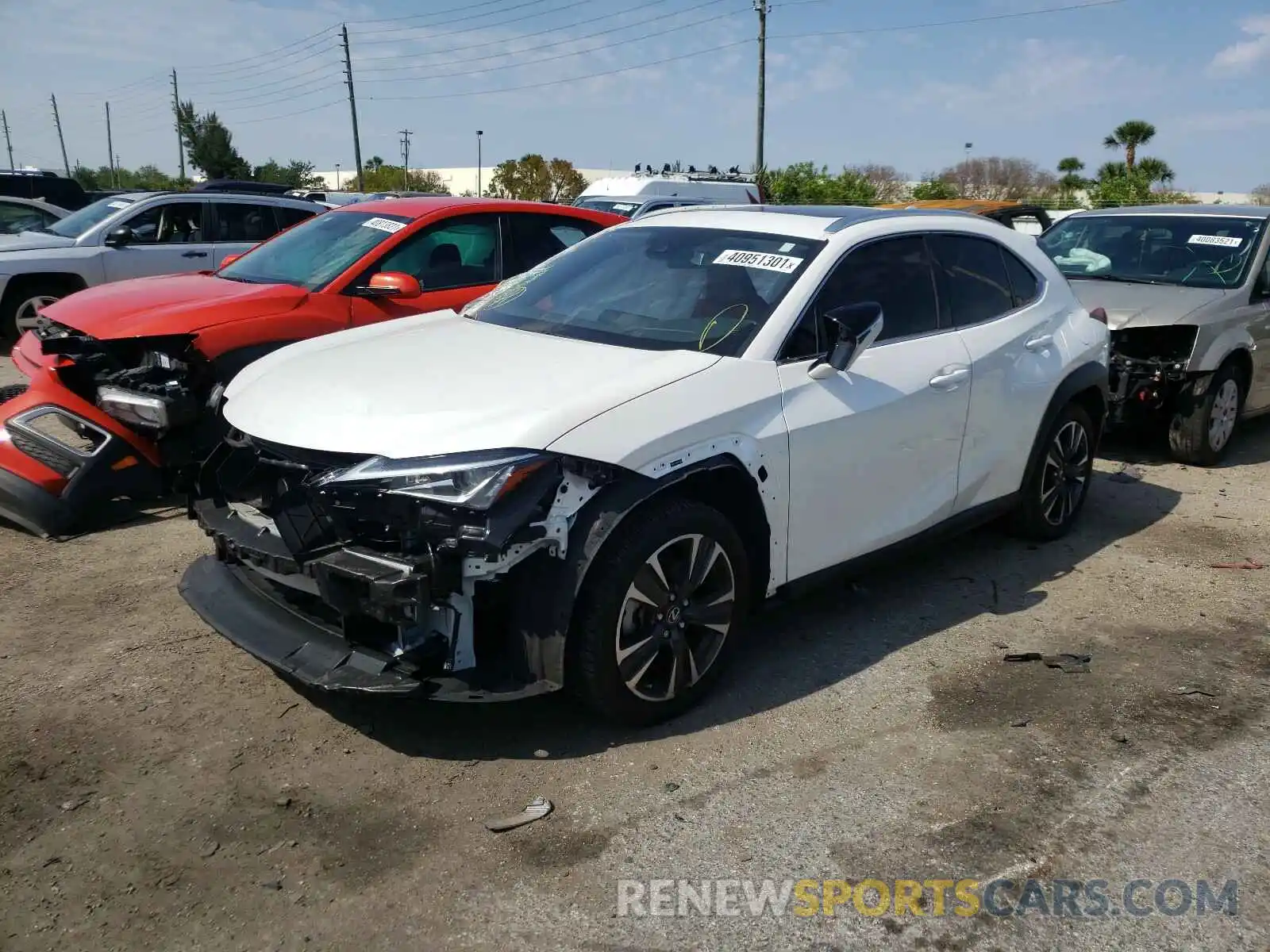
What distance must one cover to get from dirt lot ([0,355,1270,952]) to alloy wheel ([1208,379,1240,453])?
2914 mm

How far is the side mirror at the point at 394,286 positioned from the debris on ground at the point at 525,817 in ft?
11.4

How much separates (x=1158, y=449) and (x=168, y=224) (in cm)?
946

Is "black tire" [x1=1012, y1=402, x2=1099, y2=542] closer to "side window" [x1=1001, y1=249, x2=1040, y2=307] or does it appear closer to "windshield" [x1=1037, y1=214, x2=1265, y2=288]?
"side window" [x1=1001, y1=249, x2=1040, y2=307]

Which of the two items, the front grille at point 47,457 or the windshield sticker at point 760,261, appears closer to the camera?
the windshield sticker at point 760,261

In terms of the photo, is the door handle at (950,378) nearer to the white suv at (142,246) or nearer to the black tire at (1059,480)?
the black tire at (1059,480)

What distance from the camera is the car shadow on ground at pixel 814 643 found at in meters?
3.62

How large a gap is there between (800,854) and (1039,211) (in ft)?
20.9

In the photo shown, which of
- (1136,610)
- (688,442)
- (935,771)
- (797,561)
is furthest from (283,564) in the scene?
(1136,610)

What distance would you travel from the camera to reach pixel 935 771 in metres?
3.47

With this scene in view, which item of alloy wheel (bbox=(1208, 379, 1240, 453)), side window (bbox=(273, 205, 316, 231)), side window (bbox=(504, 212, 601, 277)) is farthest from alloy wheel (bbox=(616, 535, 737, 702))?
side window (bbox=(273, 205, 316, 231))

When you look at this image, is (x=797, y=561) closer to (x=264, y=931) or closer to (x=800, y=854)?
(x=800, y=854)

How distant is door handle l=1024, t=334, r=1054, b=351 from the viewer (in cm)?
505

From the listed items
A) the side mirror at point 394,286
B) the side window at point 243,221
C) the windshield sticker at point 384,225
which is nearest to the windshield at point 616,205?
the side window at point 243,221

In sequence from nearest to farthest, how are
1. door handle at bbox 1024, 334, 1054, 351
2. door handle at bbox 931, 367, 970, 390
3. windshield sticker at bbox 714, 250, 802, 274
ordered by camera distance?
windshield sticker at bbox 714, 250, 802, 274
door handle at bbox 931, 367, 970, 390
door handle at bbox 1024, 334, 1054, 351
